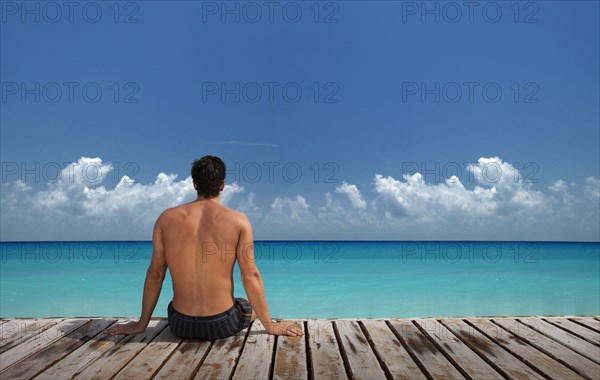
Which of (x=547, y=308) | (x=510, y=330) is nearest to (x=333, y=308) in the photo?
(x=547, y=308)

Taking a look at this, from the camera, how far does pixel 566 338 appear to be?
3.05m

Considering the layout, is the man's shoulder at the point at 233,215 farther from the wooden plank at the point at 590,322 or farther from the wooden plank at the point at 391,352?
the wooden plank at the point at 590,322

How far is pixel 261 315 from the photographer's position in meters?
2.83

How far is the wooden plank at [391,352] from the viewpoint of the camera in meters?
2.33

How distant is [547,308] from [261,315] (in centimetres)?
1061

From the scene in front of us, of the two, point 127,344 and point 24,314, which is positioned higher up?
point 127,344

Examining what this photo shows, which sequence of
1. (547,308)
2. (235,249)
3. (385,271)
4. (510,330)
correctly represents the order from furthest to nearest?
1. (385,271)
2. (547,308)
3. (510,330)
4. (235,249)

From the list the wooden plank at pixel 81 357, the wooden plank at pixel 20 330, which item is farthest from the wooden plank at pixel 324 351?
the wooden plank at pixel 20 330

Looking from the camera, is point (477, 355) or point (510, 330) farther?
point (510, 330)

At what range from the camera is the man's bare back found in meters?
2.69

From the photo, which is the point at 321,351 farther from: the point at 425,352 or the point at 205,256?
the point at 205,256

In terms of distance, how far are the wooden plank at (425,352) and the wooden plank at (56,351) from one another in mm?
2339

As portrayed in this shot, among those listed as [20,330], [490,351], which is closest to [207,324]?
[20,330]

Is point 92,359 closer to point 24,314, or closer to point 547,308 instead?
point 24,314
